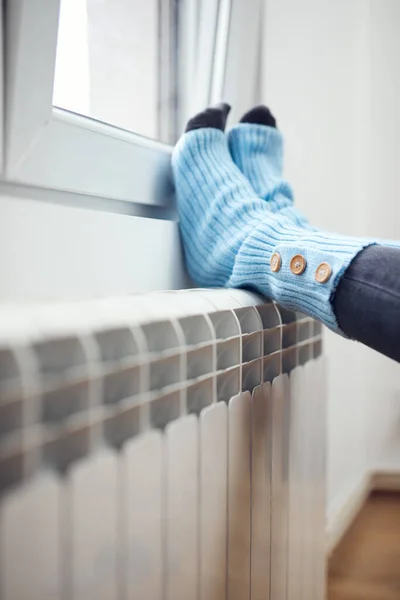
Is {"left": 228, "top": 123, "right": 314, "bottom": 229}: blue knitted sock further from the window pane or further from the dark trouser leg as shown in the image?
the dark trouser leg

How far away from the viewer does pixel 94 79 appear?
28.9 inches

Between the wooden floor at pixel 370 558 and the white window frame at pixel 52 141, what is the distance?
719 millimetres

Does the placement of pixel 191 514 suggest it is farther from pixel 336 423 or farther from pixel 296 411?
pixel 336 423

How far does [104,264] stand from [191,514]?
0.27 meters

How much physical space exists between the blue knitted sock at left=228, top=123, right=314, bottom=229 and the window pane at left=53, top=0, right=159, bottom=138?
135mm

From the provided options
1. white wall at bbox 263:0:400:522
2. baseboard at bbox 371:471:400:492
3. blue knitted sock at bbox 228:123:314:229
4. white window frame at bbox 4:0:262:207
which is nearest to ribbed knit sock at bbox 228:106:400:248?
blue knitted sock at bbox 228:123:314:229

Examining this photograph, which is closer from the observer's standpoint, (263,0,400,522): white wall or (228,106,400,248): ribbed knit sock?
(228,106,400,248): ribbed knit sock

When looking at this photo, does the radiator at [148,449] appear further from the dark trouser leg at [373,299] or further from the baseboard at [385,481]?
the baseboard at [385,481]

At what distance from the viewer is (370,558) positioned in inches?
43.1

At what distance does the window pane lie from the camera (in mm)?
678

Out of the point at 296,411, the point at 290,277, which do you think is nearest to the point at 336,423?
the point at 296,411

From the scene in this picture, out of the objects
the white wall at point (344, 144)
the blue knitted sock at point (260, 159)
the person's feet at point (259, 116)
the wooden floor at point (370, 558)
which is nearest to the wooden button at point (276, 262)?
the blue knitted sock at point (260, 159)

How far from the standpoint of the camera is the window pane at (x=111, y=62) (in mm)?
678

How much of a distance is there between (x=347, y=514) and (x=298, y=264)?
2.77ft
